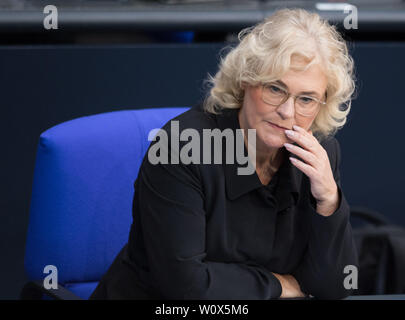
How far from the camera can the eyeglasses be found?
1334 mm

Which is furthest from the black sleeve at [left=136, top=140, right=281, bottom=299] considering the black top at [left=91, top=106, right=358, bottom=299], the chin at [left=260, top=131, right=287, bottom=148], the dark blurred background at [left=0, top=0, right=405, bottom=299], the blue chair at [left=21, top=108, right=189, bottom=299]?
the dark blurred background at [left=0, top=0, right=405, bottom=299]

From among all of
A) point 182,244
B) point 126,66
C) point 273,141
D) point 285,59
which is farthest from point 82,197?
point 126,66

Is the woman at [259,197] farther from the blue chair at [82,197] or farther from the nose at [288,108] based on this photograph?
the blue chair at [82,197]

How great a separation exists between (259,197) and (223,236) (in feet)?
0.40

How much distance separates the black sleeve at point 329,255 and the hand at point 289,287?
2 cm

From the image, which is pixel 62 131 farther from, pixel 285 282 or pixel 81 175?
pixel 285 282

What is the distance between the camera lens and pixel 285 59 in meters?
1.30

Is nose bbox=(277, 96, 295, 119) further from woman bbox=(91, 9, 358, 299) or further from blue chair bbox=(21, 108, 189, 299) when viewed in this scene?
blue chair bbox=(21, 108, 189, 299)

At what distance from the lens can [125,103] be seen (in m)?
2.33

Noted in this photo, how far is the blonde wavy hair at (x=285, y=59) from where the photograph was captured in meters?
1.32

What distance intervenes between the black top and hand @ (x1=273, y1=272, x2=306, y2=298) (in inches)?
0.6

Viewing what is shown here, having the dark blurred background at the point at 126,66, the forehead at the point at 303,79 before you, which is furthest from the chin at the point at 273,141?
the dark blurred background at the point at 126,66
